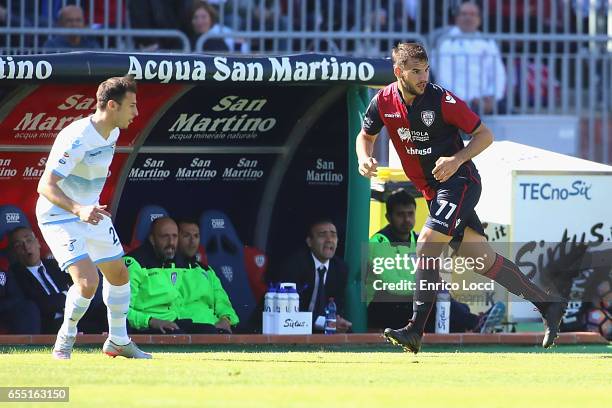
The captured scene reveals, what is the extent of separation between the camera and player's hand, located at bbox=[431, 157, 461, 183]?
30.1 feet

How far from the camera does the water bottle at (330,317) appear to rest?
457 inches

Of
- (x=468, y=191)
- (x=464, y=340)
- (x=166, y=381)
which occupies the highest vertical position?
(x=468, y=191)

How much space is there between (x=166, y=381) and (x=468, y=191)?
277cm

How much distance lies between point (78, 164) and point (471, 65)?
7.81 meters

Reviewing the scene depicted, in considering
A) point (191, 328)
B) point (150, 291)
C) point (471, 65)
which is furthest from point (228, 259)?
point (471, 65)

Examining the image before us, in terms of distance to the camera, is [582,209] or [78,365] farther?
[582,209]

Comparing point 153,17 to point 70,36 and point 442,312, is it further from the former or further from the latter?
point 442,312

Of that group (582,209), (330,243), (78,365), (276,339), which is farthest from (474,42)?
(78,365)

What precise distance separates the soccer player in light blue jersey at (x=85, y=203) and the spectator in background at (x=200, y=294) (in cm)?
240

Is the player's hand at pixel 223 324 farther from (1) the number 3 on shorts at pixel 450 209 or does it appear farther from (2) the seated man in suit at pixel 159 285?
(1) the number 3 on shorts at pixel 450 209

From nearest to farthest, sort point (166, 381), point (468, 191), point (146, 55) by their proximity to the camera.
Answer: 1. point (166, 381)
2. point (468, 191)
3. point (146, 55)

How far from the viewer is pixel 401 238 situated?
39.8ft

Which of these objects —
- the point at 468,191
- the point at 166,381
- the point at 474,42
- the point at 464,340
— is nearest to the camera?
the point at 166,381

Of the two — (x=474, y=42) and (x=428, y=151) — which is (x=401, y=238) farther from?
(x=474, y=42)
